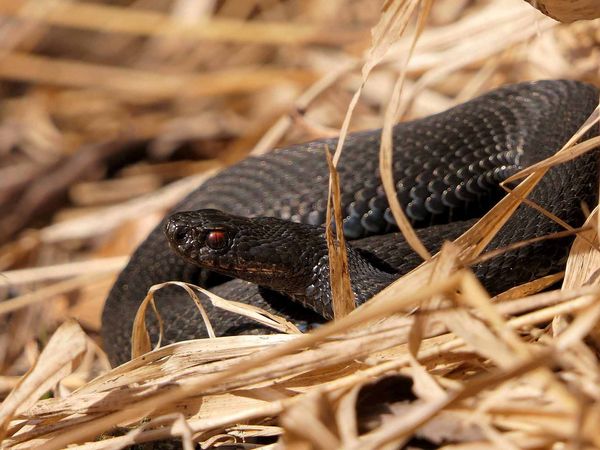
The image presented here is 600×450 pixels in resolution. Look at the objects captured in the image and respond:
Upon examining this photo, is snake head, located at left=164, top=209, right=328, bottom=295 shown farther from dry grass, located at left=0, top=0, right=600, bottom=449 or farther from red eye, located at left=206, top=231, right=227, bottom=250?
dry grass, located at left=0, top=0, right=600, bottom=449

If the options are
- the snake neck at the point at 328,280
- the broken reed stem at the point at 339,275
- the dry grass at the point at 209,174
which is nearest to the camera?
the dry grass at the point at 209,174

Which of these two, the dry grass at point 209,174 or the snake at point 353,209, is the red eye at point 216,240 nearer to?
the snake at point 353,209

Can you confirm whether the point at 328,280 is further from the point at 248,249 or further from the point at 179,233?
the point at 179,233

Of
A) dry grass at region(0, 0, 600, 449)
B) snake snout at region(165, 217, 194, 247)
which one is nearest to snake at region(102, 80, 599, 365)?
snake snout at region(165, 217, 194, 247)

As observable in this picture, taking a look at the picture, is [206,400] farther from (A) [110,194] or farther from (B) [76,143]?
(B) [76,143]

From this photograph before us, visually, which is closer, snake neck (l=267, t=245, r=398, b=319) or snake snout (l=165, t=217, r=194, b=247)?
snake neck (l=267, t=245, r=398, b=319)

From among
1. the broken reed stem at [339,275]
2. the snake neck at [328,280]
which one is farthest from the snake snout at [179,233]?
the broken reed stem at [339,275]

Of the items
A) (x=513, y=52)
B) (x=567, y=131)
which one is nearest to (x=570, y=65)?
(x=513, y=52)

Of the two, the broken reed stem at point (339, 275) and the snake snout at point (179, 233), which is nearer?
the broken reed stem at point (339, 275)
